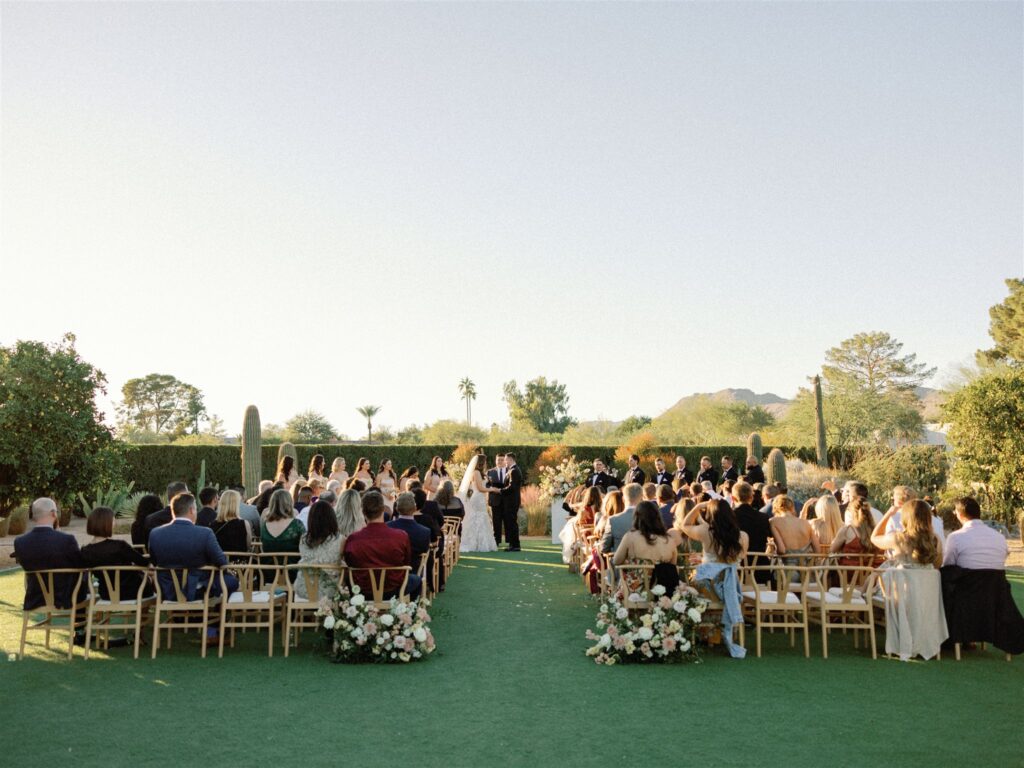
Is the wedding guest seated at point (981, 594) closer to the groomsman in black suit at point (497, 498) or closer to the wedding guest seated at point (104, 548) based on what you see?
the wedding guest seated at point (104, 548)

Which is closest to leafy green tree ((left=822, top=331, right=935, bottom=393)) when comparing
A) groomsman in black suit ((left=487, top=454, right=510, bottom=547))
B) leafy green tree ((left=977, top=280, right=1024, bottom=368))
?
leafy green tree ((left=977, top=280, right=1024, bottom=368))

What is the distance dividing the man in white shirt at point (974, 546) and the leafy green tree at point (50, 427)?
13.4 m

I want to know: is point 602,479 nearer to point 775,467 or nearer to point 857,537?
point 857,537

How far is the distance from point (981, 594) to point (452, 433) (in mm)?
56818

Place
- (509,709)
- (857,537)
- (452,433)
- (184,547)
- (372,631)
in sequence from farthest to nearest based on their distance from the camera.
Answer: (452,433)
(857,537)
(184,547)
(372,631)
(509,709)

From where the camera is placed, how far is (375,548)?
24.5 ft

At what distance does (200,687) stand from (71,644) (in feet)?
5.37

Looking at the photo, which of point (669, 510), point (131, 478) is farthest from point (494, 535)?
point (131, 478)

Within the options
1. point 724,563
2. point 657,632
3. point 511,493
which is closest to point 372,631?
point 657,632

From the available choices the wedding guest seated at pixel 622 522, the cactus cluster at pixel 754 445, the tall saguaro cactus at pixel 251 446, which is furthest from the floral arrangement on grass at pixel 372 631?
the cactus cluster at pixel 754 445

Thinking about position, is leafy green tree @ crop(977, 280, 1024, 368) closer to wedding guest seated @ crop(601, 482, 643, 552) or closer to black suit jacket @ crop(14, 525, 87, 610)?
wedding guest seated @ crop(601, 482, 643, 552)

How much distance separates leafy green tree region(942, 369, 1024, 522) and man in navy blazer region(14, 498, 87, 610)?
15861 mm

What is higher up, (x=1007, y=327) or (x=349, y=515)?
(x=1007, y=327)

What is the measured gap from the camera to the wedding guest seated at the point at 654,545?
7.77 meters
